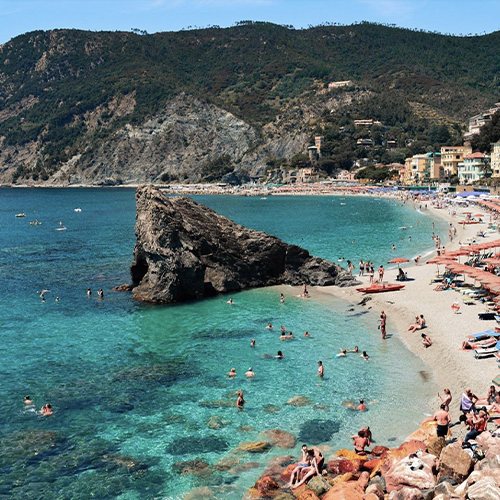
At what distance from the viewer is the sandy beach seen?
21.5 m

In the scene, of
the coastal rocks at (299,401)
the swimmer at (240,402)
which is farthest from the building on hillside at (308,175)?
the swimmer at (240,402)

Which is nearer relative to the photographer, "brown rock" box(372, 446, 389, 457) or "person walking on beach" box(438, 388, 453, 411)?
"brown rock" box(372, 446, 389, 457)

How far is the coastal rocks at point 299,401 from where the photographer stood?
2037 cm

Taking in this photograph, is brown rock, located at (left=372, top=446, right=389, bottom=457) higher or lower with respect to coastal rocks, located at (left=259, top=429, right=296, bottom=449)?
higher

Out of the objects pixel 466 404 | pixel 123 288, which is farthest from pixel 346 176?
pixel 466 404

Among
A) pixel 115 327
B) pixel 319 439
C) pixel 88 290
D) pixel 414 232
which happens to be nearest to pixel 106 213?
pixel 414 232

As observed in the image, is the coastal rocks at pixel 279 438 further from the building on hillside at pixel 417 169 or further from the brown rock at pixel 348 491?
the building on hillside at pixel 417 169

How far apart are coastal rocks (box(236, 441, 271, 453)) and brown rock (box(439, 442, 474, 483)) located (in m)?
5.56

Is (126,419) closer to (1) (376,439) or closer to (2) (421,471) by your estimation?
(1) (376,439)

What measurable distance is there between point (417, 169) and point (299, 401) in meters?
143

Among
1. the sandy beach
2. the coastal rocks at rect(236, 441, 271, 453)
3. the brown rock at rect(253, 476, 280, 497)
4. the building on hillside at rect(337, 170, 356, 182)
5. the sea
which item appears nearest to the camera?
the brown rock at rect(253, 476, 280, 497)

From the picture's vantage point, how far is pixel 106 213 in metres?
118

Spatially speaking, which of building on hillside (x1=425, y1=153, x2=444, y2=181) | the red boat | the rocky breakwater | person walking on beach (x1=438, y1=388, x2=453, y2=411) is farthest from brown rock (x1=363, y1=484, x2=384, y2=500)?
building on hillside (x1=425, y1=153, x2=444, y2=181)

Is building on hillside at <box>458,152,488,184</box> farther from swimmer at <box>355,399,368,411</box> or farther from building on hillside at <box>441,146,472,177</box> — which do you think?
swimmer at <box>355,399,368,411</box>
